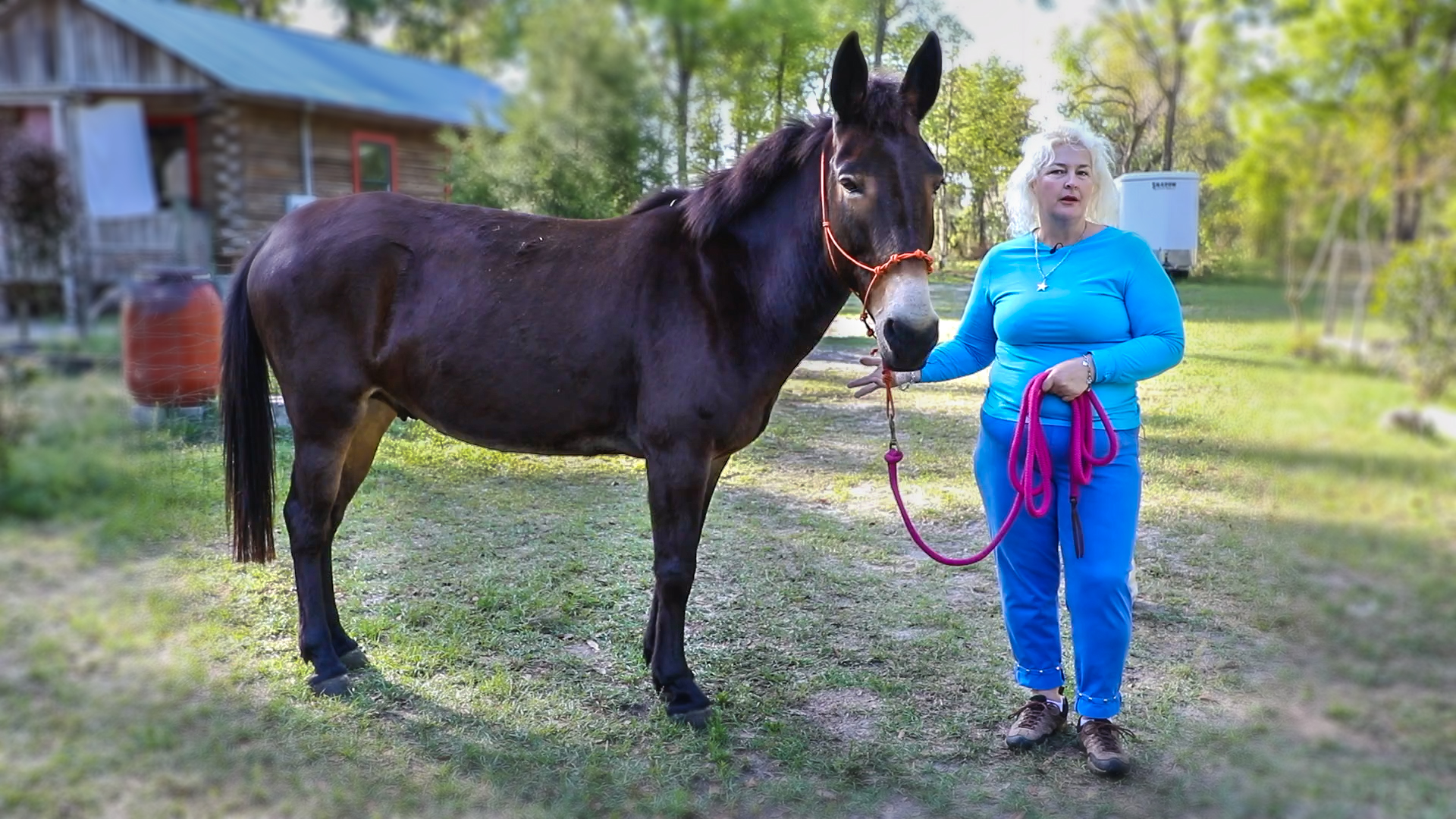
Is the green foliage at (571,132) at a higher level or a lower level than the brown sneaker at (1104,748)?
higher

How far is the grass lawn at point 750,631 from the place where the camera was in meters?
0.96

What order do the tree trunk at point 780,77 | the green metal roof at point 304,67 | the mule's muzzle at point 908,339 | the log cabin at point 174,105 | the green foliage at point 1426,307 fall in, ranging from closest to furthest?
the green foliage at point 1426,307
the log cabin at point 174,105
the mule's muzzle at point 908,339
the green metal roof at point 304,67
the tree trunk at point 780,77

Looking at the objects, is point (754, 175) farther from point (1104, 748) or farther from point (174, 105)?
point (174, 105)

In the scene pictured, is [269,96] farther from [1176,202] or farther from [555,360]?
[1176,202]

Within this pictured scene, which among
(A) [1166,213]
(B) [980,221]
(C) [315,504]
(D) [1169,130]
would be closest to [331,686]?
(C) [315,504]

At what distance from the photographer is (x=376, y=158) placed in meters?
4.49

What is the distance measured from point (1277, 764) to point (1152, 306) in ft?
4.48

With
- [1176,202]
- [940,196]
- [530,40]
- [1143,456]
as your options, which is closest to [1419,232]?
[530,40]

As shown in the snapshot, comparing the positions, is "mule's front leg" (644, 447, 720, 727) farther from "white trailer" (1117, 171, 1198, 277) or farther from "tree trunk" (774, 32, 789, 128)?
"tree trunk" (774, 32, 789, 128)

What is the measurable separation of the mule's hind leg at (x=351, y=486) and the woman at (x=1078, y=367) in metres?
2.10

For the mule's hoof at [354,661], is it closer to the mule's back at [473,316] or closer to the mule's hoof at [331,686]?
the mule's hoof at [331,686]

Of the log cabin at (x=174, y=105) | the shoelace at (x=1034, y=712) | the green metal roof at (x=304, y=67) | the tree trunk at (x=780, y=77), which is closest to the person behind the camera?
the log cabin at (x=174, y=105)

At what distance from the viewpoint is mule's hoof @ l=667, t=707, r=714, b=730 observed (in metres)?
2.59

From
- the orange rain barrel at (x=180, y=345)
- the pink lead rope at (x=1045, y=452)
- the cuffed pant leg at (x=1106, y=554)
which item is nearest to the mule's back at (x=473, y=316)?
the orange rain barrel at (x=180, y=345)
